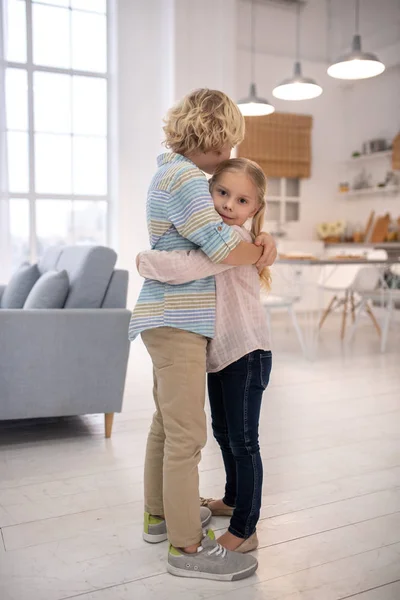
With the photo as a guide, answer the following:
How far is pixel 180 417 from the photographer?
1.57m

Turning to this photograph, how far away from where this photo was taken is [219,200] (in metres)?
1.62

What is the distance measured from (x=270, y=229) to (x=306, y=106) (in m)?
1.83

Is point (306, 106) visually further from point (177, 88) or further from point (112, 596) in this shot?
point (112, 596)

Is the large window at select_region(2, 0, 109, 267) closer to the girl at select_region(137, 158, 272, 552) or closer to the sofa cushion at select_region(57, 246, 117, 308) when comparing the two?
the sofa cushion at select_region(57, 246, 117, 308)

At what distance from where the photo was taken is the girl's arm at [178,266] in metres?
1.54

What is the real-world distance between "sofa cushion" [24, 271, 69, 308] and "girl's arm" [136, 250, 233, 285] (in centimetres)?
142

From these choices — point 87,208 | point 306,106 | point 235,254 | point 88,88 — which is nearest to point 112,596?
point 235,254

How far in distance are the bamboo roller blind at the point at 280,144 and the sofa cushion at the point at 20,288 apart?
4786 mm

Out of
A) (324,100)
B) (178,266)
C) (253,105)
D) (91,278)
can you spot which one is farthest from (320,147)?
(178,266)

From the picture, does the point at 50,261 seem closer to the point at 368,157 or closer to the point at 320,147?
the point at 368,157

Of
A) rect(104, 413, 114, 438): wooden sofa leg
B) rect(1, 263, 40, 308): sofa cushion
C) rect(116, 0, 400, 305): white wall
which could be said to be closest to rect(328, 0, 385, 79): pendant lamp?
rect(116, 0, 400, 305): white wall

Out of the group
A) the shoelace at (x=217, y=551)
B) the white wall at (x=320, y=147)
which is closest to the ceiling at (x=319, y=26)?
the white wall at (x=320, y=147)

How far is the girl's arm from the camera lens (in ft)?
5.04

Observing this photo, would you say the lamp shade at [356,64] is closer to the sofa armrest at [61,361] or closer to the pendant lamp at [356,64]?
the pendant lamp at [356,64]
